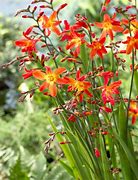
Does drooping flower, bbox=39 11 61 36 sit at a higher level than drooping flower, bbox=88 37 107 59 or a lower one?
higher

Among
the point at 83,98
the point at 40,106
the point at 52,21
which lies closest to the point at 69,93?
the point at 83,98

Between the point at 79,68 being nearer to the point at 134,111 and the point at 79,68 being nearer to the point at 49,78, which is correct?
the point at 49,78

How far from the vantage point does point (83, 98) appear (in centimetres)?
98

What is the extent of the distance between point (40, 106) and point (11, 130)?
479mm

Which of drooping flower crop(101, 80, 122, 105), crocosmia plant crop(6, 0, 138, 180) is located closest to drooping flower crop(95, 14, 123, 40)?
crocosmia plant crop(6, 0, 138, 180)

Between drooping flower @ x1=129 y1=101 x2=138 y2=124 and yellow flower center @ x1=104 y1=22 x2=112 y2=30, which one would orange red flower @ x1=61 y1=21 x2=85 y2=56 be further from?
drooping flower @ x1=129 y1=101 x2=138 y2=124

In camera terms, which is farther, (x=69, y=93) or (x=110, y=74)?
(x=69, y=93)

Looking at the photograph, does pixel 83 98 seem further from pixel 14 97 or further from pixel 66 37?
pixel 14 97

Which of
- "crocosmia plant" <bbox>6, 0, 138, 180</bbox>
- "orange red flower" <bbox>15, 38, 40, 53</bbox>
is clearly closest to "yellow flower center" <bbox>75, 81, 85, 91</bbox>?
"crocosmia plant" <bbox>6, 0, 138, 180</bbox>

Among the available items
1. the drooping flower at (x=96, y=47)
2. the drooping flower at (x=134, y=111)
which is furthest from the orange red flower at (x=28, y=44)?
the drooping flower at (x=134, y=111)

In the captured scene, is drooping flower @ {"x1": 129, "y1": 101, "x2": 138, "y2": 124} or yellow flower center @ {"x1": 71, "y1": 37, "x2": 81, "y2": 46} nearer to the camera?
yellow flower center @ {"x1": 71, "y1": 37, "x2": 81, "y2": 46}

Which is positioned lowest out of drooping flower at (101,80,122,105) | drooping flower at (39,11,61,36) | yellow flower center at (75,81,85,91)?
drooping flower at (101,80,122,105)

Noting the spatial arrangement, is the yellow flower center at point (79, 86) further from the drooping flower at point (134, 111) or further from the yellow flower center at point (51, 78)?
the drooping flower at point (134, 111)

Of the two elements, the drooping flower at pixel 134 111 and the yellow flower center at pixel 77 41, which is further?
the drooping flower at pixel 134 111
